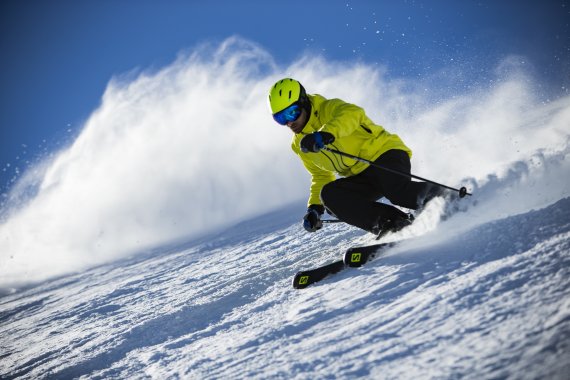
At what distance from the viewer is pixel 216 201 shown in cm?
2272

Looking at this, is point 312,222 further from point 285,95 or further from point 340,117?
point 285,95

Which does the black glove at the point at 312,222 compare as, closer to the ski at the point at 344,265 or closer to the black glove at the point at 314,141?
the ski at the point at 344,265

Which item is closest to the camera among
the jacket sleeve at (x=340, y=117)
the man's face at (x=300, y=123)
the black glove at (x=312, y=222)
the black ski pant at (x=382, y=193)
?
the jacket sleeve at (x=340, y=117)

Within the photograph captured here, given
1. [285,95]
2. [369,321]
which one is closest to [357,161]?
[285,95]

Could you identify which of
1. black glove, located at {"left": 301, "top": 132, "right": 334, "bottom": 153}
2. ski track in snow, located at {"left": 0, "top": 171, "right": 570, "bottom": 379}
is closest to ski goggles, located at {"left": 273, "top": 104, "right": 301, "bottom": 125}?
black glove, located at {"left": 301, "top": 132, "right": 334, "bottom": 153}

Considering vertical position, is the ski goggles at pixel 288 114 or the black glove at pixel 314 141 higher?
the ski goggles at pixel 288 114

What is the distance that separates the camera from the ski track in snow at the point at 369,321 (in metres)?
1.73

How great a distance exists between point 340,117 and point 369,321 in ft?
7.48

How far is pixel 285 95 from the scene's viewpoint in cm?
421

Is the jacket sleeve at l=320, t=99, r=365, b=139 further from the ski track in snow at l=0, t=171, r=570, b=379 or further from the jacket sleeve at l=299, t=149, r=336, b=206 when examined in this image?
the ski track in snow at l=0, t=171, r=570, b=379

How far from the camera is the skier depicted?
13.7ft

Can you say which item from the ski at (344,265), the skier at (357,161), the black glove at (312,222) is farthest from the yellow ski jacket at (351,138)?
the ski at (344,265)

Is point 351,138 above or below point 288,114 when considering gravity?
below

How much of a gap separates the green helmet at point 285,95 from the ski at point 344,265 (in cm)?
171
